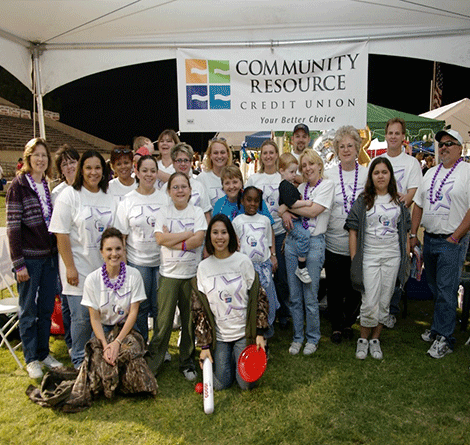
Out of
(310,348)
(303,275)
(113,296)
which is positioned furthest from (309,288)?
(113,296)

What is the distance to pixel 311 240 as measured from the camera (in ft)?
11.2

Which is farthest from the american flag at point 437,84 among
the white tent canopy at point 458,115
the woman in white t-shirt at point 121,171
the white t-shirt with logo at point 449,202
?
the woman in white t-shirt at point 121,171

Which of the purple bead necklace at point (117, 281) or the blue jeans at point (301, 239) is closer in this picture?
the purple bead necklace at point (117, 281)

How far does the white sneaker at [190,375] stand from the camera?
3109 mm

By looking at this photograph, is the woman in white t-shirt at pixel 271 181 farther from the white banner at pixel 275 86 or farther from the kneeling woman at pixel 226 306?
the kneeling woman at pixel 226 306

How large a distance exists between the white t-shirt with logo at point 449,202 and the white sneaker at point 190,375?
90.1 inches

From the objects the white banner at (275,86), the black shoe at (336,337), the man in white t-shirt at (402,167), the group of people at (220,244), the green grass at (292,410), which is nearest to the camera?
the green grass at (292,410)

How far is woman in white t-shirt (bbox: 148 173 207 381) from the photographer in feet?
9.89

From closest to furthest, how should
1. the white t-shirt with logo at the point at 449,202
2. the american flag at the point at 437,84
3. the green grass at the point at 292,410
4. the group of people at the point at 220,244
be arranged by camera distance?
1. the green grass at the point at 292,410
2. the group of people at the point at 220,244
3. the white t-shirt with logo at the point at 449,202
4. the american flag at the point at 437,84

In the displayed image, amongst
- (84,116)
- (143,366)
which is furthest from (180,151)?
(84,116)

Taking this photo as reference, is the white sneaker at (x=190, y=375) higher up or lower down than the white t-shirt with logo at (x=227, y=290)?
lower down

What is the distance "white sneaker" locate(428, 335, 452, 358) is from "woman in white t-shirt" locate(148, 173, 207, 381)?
1.99m

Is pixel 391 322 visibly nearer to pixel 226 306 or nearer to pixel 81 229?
pixel 226 306

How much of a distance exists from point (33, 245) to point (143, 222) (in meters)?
0.85
